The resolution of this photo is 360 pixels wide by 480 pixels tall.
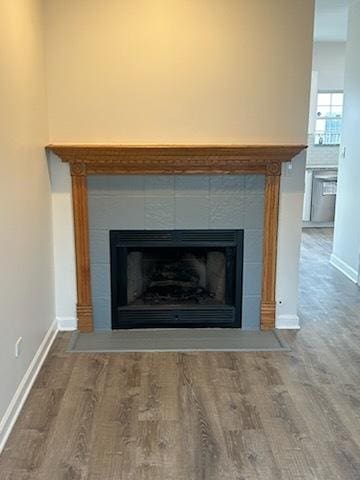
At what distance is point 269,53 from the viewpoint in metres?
3.44

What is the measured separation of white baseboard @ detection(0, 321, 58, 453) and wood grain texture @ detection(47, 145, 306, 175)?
1202 mm

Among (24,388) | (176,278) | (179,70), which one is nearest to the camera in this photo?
(24,388)

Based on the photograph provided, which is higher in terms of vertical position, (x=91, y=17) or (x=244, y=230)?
(x=91, y=17)

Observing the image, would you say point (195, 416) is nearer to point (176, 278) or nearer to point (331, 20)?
point (176, 278)

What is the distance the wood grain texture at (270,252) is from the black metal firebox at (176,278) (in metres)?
0.18

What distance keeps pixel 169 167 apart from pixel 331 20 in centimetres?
373

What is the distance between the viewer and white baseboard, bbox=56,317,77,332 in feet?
12.3

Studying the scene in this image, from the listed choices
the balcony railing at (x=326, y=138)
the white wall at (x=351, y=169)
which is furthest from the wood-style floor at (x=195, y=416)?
the balcony railing at (x=326, y=138)

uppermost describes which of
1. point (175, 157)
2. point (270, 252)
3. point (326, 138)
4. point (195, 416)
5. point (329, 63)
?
point (329, 63)

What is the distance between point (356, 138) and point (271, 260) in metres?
2.14

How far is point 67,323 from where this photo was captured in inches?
148

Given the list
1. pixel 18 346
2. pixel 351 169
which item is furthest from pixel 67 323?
pixel 351 169

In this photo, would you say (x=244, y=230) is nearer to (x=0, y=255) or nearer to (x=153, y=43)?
(x=153, y=43)

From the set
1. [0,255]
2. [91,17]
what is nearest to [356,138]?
[91,17]
